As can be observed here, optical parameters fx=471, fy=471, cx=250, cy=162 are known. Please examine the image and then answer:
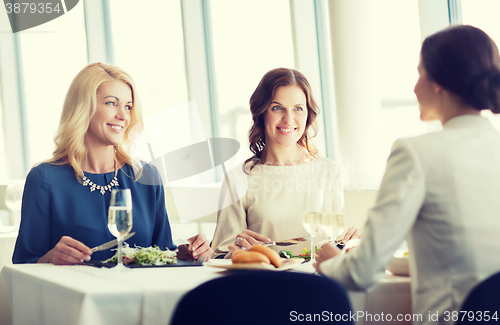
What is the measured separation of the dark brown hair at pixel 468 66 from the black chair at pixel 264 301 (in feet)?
2.10

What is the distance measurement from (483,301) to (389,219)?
0.26m

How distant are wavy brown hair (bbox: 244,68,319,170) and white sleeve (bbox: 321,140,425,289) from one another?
148 cm

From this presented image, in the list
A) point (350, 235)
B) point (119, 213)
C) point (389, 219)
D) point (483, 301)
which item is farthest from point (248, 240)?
point (483, 301)

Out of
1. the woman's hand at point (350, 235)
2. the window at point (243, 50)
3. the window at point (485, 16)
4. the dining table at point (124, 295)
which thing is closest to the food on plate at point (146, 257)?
the dining table at point (124, 295)

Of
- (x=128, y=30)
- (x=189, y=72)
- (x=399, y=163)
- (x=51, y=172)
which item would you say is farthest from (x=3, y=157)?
(x=399, y=163)

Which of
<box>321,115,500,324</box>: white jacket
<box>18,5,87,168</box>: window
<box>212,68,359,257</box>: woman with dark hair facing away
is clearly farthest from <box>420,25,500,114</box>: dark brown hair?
<box>18,5,87,168</box>: window

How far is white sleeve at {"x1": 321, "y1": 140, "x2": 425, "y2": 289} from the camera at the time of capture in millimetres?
1142

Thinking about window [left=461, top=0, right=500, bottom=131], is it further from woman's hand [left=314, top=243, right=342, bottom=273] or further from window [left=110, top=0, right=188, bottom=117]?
window [left=110, top=0, right=188, bottom=117]

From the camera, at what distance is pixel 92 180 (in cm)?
216

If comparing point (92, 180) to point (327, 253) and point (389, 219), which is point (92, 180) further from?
point (389, 219)

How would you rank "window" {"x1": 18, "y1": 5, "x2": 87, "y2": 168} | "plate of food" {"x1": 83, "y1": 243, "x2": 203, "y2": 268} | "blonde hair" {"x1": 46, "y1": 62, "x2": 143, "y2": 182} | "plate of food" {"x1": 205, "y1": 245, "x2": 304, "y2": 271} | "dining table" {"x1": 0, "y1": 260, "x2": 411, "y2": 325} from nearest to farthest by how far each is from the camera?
1. "dining table" {"x1": 0, "y1": 260, "x2": 411, "y2": 325}
2. "plate of food" {"x1": 205, "y1": 245, "x2": 304, "y2": 271}
3. "plate of food" {"x1": 83, "y1": 243, "x2": 203, "y2": 268}
4. "blonde hair" {"x1": 46, "y1": 62, "x2": 143, "y2": 182}
5. "window" {"x1": 18, "y1": 5, "x2": 87, "y2": 168}

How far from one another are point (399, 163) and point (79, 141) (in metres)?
1.53

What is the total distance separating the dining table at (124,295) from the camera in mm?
1286

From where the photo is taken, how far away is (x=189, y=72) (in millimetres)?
5152
